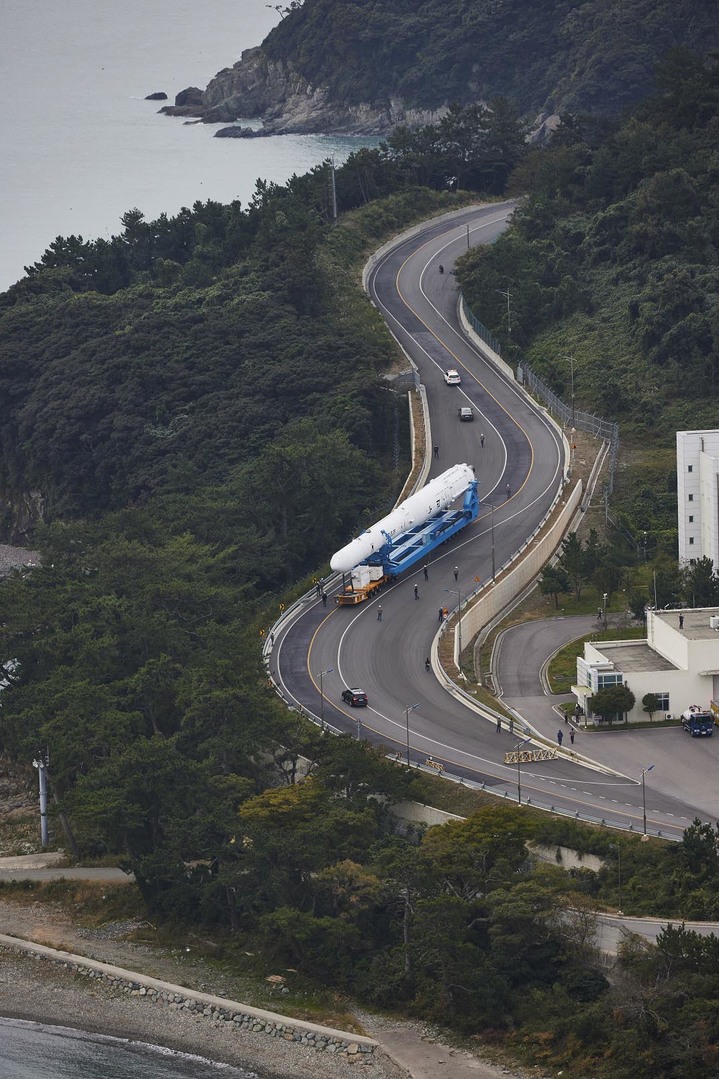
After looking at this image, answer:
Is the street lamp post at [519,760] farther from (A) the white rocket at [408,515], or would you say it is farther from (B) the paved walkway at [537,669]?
(A) the white rocket at [408,515]

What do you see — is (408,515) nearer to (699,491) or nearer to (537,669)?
(537,669)

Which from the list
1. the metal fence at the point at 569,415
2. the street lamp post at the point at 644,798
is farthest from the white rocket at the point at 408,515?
the street lamp post at the point at 644,798

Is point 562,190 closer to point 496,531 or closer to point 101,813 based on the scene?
point 496,531

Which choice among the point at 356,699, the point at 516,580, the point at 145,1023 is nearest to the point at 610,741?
the point at 356,699

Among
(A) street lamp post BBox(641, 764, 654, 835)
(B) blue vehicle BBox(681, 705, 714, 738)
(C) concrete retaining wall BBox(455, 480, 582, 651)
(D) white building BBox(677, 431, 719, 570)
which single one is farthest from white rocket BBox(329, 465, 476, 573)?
(A) street lamp post BBox(641, 764, 654, 835)

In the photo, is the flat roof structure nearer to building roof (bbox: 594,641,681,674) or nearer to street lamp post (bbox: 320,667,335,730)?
building roof (bbox: 594,641,681,674)
